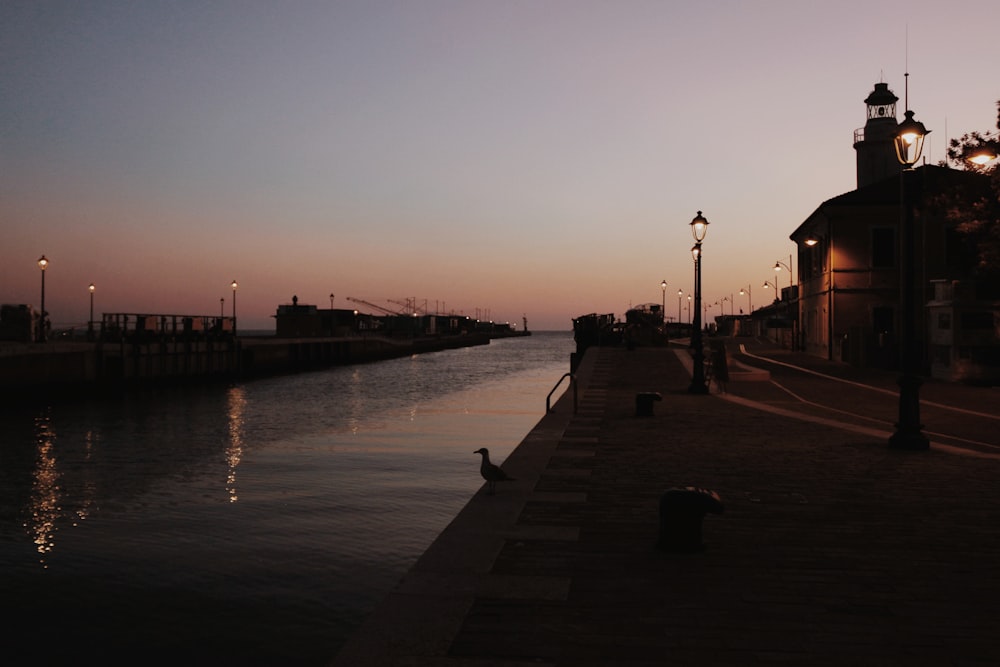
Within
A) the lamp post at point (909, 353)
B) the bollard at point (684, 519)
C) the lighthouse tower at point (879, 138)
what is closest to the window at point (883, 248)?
the lighthouse tower at point (879, 138)

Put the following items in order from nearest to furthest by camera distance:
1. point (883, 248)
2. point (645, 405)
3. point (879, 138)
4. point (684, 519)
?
point (684, 519) → point (645, 405) → point (883, 248) → point (879, 138)

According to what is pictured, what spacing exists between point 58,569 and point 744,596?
986 cm

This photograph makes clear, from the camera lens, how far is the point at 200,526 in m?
13.8

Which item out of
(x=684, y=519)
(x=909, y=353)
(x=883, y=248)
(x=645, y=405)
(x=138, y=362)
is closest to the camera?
(x=684, y=519)

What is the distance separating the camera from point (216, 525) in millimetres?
13812

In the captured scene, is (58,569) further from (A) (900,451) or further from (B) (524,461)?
(A) (900,451)

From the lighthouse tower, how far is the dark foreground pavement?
48.3m

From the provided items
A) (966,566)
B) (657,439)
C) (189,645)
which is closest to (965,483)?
(966,566)

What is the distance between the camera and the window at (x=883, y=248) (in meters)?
40.4

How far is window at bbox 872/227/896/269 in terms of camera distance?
4038 cm

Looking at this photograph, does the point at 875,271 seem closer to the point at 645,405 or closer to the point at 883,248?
the point at 883,248

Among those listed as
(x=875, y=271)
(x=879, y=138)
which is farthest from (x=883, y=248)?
(x=879, y=138)

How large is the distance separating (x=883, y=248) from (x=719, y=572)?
38679 millimetres

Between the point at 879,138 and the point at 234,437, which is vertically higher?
the point at 879,138
